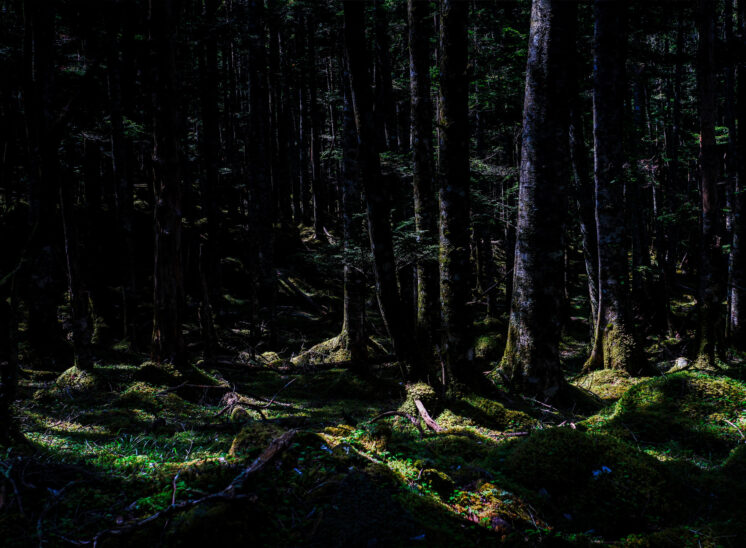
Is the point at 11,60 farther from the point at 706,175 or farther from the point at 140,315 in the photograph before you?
the point at 706,175

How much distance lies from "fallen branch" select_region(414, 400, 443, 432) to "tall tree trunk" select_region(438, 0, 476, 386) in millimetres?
609

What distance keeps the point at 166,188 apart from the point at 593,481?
7.86m

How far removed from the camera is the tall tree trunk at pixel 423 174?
287 inches

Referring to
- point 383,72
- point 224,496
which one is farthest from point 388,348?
point 224,496

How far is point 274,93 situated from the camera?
3039 centimetres

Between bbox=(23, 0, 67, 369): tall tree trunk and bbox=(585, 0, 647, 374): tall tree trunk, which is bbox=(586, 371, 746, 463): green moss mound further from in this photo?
bbox=(23, 0, 67, 369): tall tree trunk

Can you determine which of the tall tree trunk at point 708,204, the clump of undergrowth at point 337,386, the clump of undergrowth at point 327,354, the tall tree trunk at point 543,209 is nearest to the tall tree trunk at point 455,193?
the tall tree trunk at point 543,209

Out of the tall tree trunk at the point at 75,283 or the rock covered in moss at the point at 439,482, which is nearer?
the rock covered in moss at the point at 439,482

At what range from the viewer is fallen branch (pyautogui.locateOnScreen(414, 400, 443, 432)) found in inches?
216

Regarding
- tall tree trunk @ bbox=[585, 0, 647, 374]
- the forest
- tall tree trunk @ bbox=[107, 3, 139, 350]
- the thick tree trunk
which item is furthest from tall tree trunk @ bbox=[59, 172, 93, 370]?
the thick tree trunk

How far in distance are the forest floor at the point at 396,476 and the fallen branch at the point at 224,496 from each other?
0.01 metres

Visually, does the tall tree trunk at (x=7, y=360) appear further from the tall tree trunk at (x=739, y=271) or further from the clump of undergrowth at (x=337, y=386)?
the tall tree trunk at (x=739, y=271)

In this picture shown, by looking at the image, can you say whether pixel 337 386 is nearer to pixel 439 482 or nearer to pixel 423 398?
pixel 423 398

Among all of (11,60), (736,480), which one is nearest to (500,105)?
(736,480)
